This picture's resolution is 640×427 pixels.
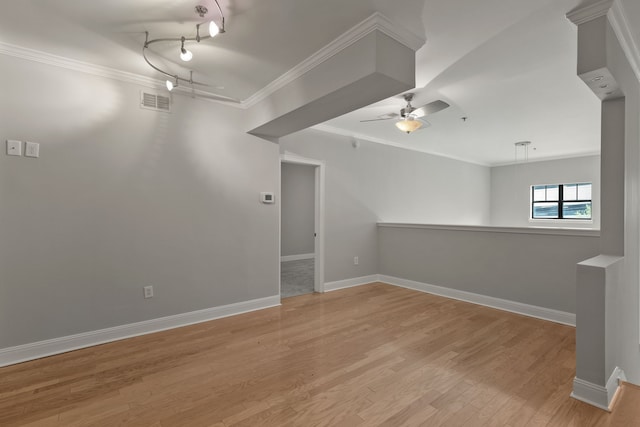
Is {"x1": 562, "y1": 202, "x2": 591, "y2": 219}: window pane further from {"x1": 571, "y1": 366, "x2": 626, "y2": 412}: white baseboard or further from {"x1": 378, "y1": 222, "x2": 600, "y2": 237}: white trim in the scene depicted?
{"x1": 571, "y1": 366, "x2": 626, "y2": 412}: white baseboard

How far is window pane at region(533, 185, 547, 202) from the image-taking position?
8151mm

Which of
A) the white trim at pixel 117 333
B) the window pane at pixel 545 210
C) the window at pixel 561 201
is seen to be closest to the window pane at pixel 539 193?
the window at pixel 561 201

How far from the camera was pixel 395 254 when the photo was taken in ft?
17.4

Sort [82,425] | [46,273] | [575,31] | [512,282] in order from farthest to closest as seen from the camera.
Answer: [512,282]
[46,273]
[575,31]
[82,425]

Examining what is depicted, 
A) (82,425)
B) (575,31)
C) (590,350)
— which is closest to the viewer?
(82,425)

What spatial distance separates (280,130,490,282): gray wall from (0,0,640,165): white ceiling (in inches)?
53.0

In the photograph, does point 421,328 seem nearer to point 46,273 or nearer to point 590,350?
point 590,350

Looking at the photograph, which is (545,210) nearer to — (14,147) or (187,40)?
(187,40)

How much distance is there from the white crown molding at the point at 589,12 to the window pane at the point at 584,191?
23.2 ft

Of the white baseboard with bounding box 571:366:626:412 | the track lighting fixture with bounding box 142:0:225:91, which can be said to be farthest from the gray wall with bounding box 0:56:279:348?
the white baseboard with bounding box 571:366:626:412

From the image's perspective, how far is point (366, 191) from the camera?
551 cm

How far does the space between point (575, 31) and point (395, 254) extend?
12.2ft

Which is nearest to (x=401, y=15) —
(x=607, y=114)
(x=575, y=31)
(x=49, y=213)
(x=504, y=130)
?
(x=575, y=31)

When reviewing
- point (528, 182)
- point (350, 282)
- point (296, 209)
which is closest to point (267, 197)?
point (350, 282)
